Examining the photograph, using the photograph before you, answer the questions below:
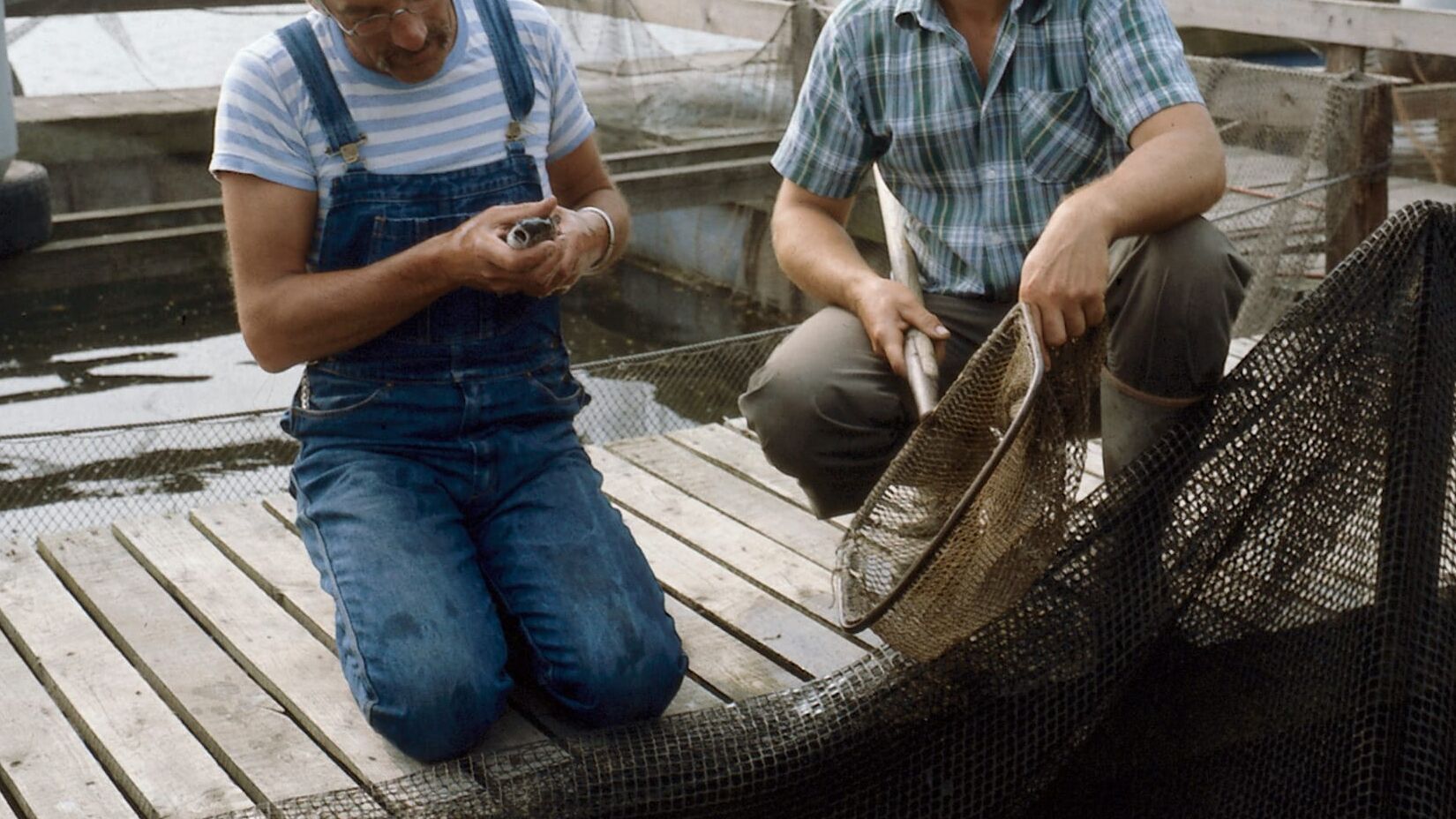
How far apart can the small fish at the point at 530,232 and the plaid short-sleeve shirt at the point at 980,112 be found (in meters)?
0.62

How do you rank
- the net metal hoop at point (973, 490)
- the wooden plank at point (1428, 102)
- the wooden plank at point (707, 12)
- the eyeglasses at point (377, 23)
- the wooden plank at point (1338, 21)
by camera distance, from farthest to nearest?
the wooden plank at point (1428, 102) → the wooden plank at point (707, 12) → the wooden plank at point (1338, 21) → the eyeglasses at point (377, 23) → the net metal hoop at point (973, 490)

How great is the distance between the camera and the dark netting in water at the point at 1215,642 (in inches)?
84.6

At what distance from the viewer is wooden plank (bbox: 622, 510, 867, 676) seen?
9.03ft

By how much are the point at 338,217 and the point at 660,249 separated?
5265 mm

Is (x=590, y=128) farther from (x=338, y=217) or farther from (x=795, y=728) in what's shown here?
(x=795, y=728)

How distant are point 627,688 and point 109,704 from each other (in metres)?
0.85

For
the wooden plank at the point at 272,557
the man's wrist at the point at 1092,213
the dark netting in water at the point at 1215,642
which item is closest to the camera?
the dark netting in water at the point at 1215,642

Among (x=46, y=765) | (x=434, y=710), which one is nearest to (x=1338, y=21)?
(x=434, y=710)

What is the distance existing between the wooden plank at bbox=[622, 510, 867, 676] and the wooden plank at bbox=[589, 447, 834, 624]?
0.03 m

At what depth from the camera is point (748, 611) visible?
115 inches

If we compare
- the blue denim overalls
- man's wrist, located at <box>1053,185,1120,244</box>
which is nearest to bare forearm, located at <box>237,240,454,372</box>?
the blue denim overalls

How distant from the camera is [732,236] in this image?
24.9 feet

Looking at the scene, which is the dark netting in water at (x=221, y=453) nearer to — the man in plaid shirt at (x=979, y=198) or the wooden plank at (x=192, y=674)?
the wooden plank at (x=192, y=674)

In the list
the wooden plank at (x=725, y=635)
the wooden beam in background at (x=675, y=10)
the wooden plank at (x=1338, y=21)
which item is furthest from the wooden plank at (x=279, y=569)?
the wooden plank at (x=1338, y=21)
